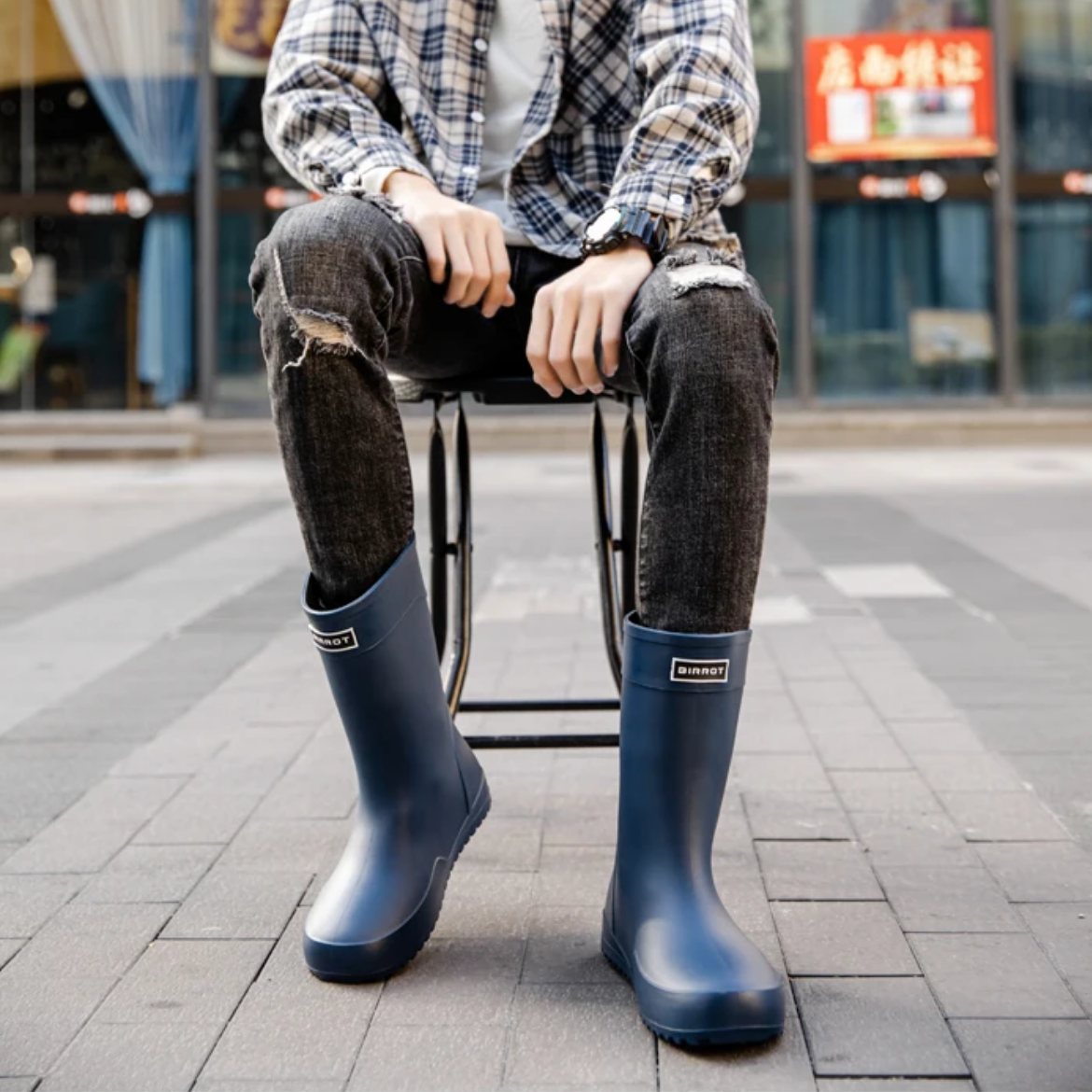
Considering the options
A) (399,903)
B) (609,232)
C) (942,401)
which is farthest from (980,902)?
(942,401)

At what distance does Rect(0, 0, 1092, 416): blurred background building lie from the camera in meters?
13.9

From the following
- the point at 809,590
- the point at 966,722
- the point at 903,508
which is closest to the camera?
the point at 966,722

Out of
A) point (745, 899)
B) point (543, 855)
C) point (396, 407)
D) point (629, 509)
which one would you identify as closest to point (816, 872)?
point (745, 899)

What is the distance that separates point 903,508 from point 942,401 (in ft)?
21.2

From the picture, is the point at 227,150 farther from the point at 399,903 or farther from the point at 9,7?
the point at 399,903

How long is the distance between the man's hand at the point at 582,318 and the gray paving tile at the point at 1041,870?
924mm

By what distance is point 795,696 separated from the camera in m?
3.46

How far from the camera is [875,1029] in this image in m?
1.57

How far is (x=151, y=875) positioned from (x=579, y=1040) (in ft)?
2.86

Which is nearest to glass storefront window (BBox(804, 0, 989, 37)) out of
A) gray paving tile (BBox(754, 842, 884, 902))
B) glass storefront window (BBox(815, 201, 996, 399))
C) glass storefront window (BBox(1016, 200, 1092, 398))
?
glass storefront window (BBox(815, 201, 996, 399))

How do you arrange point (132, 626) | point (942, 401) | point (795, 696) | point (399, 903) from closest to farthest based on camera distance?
point (399, 903) < point (795, 696) < point (132, 626) < point (942, 401)

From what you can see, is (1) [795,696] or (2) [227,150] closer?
(1) [795,696]

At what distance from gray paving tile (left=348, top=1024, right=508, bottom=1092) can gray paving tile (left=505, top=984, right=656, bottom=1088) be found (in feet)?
0.07

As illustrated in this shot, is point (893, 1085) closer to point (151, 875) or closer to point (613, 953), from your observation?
point (613, 953)
